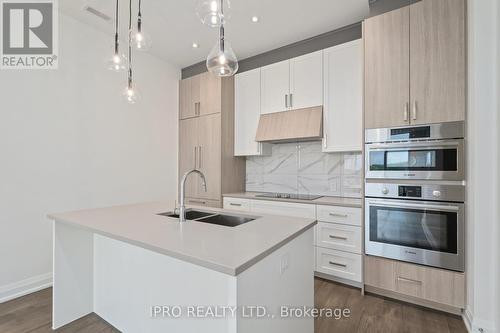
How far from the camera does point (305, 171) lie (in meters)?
3.34

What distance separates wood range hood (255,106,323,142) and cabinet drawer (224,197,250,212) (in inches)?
33.5

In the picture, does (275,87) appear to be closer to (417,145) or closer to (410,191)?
(417,145)

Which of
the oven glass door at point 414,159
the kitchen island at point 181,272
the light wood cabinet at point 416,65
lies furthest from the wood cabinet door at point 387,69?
the kitchen island at point 181,272

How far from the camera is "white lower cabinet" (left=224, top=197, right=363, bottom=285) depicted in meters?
2.45

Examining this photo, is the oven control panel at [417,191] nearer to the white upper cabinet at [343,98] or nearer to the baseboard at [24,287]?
the white upper cabinet at [343,98]

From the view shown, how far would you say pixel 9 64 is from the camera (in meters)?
2.38

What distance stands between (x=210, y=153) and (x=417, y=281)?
277 cm

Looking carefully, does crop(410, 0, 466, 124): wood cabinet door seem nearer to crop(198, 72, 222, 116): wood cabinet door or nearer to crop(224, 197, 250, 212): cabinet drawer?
crop(224, 197, 250, 212): cabinet drawer

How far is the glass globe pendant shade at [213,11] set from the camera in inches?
54.5

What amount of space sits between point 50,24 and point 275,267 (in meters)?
3.30

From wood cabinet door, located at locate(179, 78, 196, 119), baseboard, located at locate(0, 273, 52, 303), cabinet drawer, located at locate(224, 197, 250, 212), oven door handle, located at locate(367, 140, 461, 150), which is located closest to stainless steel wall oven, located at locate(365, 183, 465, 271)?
oven door handle, located at locate(367, 140, 461, 150)

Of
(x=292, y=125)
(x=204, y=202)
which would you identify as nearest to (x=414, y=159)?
(x=292, y=125)

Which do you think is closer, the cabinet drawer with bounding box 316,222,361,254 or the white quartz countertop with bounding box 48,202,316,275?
the white quartz countertop with bounding box 48,202,316,275

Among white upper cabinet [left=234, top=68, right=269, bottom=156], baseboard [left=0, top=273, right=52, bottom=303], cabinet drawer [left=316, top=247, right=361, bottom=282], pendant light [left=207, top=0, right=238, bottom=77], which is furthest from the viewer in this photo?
white upper cabinet [left=234, top=68, right=269, bottom=156]
